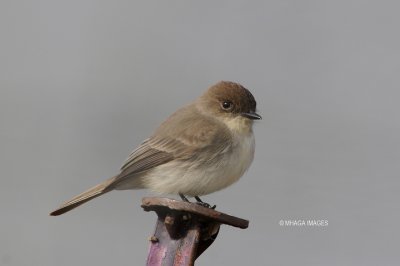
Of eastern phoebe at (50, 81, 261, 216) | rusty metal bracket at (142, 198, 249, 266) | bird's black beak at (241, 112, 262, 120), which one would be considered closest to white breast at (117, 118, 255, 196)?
eastern phoebe at (50, 81, 261, 216)

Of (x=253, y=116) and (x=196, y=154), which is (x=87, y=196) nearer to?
(x=196, y=154)

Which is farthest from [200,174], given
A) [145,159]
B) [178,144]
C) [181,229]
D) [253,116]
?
[181,229]

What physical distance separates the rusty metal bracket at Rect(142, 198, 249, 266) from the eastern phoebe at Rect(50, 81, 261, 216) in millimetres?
1715

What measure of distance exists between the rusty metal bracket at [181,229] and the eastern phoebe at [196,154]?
1715 mm

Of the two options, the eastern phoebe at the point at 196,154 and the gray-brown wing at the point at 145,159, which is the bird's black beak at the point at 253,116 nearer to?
the eastern phoebe at the point at 196,154

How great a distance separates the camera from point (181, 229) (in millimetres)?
2822

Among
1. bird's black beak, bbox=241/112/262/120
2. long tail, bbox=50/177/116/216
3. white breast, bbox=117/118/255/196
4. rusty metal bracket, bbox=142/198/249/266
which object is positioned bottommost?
rusty metal bracket, bbox=142/198/249/266

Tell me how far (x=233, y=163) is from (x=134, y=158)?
0.72 meters

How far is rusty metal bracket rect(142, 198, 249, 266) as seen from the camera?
107 inches

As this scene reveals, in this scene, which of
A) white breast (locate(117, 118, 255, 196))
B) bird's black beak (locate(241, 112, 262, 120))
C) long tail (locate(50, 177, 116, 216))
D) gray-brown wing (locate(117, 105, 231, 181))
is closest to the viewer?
long tail (locate(50, 177, 116, 216))

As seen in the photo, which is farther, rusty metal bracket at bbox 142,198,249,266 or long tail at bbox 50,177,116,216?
long tail at bbox 50,177,116,216

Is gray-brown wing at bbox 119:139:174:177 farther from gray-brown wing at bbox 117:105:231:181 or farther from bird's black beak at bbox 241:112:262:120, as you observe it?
bird's black beak at bbox 241:112:262:120

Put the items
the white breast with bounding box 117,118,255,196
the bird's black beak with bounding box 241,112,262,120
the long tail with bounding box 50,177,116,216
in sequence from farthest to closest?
the bird's black beak with bounding box 241,112,262,120, the white breast with bounding box 117,118,255,196, the long tail with bounding box 50,177,116,216

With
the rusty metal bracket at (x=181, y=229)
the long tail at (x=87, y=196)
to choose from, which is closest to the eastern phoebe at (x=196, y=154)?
the long tail at (x=87, y=196)
